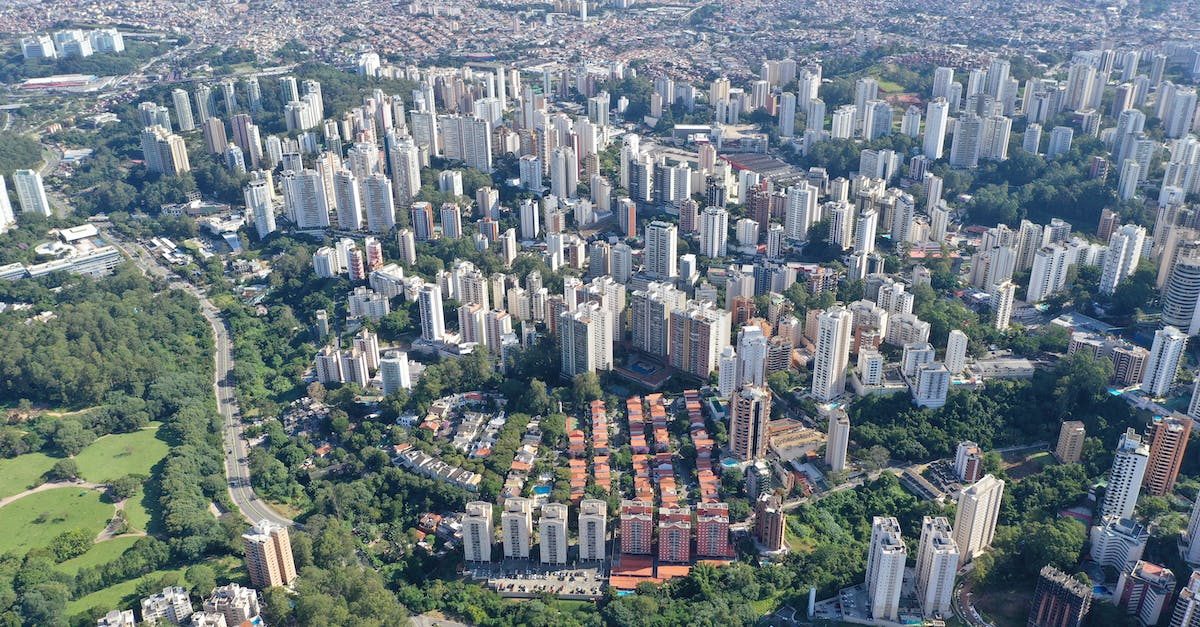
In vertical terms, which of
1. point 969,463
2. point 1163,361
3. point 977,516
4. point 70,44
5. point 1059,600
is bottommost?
point 969,463

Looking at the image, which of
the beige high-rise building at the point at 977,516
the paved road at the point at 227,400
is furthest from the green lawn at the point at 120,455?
the beige high-rise building at the point at 977,516

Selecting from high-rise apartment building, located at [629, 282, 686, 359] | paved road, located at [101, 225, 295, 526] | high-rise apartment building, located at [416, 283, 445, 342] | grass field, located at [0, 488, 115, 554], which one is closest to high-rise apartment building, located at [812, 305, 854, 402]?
high-rise apartment building, located at [629, 282, 686, 359]

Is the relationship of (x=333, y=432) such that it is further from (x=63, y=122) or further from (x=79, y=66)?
(x=79, y=66)

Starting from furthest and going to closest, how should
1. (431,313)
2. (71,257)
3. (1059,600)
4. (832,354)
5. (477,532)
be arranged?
(71,257), (431,313), (832,354), (477,532), (1059,600)

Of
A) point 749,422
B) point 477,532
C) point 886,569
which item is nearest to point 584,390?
point 749,422

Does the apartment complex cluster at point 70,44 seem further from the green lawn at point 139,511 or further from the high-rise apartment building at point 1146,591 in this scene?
the high-rise apartment building at point 1146,591

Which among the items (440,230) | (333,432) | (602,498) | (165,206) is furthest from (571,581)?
(165,206)

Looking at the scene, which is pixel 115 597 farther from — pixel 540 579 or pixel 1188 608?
pixel 1188 608

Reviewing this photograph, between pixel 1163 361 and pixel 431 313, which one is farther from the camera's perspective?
pixel 431 313
